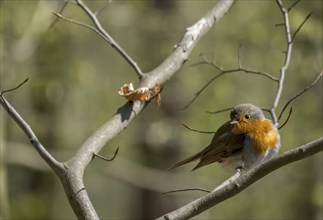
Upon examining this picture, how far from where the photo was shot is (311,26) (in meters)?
9.48

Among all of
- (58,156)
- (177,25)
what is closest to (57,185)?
(58,156)

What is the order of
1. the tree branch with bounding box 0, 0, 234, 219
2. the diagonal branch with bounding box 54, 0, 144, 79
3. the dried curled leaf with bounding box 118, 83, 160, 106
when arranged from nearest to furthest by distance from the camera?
the tree branch with bounding box 0, 0, 234, 219 < the dried curled leaf with bounding box 118, 83, 160, 106 < the diagonal branch with bounding box 54, 0, 144, 79

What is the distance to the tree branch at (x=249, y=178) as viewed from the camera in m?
2.48

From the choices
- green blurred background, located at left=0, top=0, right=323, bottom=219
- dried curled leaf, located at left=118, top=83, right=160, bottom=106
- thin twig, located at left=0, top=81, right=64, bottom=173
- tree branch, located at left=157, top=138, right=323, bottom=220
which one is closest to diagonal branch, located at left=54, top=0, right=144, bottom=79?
dried curled leaf, located at left=118, top=83, right=160, bottom=106

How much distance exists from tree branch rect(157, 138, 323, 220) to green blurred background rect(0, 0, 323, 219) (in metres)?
6.77

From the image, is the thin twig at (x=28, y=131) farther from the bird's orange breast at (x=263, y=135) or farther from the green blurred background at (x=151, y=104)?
the green blurred background at (x=151, y=104)

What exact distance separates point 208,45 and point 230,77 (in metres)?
0.61

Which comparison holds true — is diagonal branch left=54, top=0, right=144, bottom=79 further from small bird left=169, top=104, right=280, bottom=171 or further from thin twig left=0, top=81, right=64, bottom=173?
thin twig left=0, top=81, right=64, bottom=173

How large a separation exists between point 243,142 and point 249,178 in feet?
5.16

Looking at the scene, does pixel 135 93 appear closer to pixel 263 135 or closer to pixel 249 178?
pixel 263 135

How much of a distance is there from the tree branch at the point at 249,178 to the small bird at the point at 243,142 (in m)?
1.23

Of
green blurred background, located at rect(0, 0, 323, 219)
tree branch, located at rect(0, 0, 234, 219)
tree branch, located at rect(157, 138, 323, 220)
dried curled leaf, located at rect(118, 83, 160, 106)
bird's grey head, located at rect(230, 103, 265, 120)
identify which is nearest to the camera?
tree branch, located at rect(157, 138, 323, 220)

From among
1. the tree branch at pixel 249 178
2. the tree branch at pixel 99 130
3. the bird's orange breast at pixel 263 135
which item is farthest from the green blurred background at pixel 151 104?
the tree branch at pixel 249 178

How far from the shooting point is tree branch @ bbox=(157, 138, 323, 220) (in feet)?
8.14
